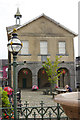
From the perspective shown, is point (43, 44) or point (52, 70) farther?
point (43, 44)

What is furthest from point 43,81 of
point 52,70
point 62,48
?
point 62,48

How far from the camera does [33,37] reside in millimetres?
24406

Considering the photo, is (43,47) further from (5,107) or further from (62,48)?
(5,107)

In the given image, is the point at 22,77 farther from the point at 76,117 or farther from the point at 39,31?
the point at 76,117

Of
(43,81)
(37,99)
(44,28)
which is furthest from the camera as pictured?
(43,81)

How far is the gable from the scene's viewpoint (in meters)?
24.4

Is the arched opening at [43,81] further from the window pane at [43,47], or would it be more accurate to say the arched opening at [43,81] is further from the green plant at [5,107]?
the green plant at [5,107]

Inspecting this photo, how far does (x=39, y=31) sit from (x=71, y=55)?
18.4 ft

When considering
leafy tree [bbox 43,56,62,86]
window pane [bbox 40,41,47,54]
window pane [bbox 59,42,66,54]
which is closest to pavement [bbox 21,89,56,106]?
leafy tree [bbox 43,56,62,86]

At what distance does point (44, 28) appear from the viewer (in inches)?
971

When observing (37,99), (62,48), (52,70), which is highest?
(62,48)

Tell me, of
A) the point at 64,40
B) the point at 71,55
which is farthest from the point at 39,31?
the point at 71,55

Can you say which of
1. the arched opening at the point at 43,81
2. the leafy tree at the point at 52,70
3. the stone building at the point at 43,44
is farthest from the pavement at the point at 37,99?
the arched opening at the point at 43,81

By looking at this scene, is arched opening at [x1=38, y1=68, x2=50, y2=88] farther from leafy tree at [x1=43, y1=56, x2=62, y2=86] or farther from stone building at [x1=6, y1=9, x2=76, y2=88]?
leafy tree at [x1=43, y1=56, x2=62, y2=86]
